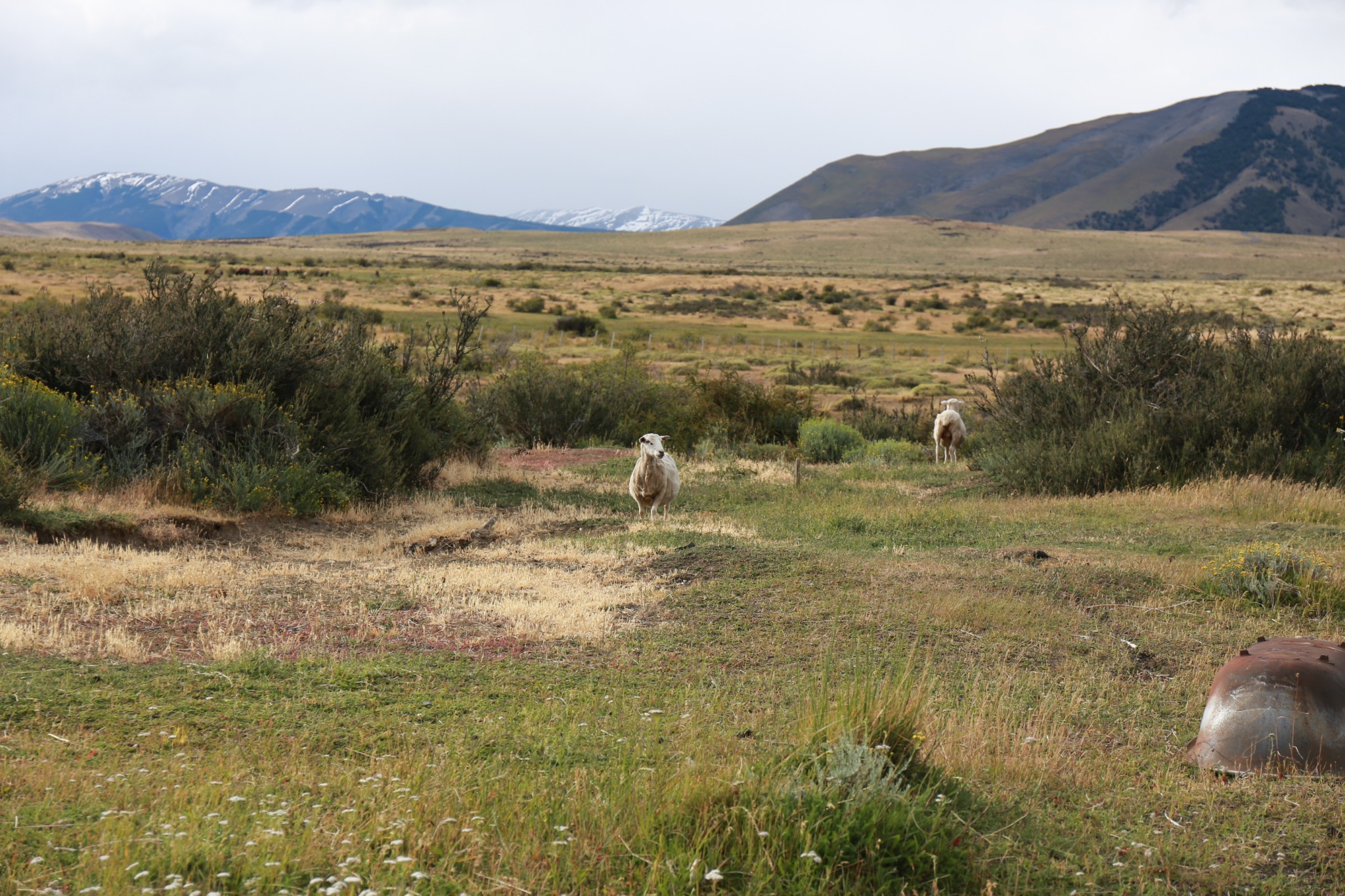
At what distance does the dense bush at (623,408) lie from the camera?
2312 cm

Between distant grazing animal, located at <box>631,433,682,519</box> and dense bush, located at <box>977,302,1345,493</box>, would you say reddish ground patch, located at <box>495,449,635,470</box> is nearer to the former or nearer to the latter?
distant grazing animal, located at <box>631,433,682,519</box>

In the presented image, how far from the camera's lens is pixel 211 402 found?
13.7 m

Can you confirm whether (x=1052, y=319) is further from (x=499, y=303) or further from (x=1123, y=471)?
(x=1123, y=471)

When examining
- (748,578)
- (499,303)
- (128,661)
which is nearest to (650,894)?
(128,661)

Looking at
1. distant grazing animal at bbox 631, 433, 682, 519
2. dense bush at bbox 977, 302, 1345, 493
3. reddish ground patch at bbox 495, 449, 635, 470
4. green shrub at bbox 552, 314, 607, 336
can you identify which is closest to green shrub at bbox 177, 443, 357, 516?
distant grazing animal at bbox 631, 433, 682, 519

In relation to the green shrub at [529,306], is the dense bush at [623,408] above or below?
below

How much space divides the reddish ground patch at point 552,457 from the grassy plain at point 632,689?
2644mm

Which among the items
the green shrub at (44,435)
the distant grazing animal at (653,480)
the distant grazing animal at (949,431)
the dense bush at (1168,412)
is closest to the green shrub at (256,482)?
the green shrub at (44,435)

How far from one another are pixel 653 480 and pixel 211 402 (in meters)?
5.69

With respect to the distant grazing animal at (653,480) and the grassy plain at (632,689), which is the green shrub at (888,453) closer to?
the grassy plain at (632,689)

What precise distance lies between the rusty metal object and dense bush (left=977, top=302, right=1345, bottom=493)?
9852 millimetres

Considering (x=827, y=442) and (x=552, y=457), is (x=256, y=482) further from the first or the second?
(x=827, y=442)

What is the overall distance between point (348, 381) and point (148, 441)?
115 inches

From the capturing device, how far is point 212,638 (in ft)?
24.9
